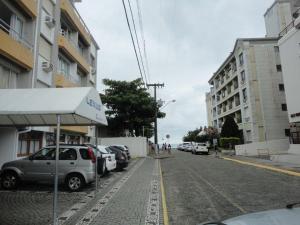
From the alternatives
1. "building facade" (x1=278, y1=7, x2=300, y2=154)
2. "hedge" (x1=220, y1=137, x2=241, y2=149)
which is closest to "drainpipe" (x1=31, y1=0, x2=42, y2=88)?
"building facade" (x1=278, y1=7, x2=300, y2=154)

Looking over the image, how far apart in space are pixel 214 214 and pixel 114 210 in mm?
2740

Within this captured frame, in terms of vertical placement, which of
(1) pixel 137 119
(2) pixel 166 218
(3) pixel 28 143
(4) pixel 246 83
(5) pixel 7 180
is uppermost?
(4) pixel 246 83

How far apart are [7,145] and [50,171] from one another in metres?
4.37

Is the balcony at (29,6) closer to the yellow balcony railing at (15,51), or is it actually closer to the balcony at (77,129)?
the yellow balcony railing at (15,51)

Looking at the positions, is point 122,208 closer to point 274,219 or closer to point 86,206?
point 86,206

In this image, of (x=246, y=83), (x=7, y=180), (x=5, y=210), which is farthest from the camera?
(x=246, y=83)

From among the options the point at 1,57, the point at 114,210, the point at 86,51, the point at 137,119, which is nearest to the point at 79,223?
the point at 114,210

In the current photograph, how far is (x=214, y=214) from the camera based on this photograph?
7.30 m

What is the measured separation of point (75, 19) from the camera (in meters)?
24.5

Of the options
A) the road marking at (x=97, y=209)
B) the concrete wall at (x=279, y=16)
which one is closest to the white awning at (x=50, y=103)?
the road marking at (x=97, y=209)

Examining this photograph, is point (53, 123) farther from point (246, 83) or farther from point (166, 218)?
point (246, 83)

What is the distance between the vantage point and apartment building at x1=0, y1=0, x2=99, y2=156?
14609 millimetres

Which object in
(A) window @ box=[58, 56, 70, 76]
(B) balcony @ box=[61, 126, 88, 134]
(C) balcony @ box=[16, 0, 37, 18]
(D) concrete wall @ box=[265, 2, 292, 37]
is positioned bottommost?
(B) balcony @ box=[61, 126, 88, 134]

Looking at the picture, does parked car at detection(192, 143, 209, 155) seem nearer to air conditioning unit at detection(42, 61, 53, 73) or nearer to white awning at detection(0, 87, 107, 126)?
air conditioning unit at detection(42, 61, 53, 73)
